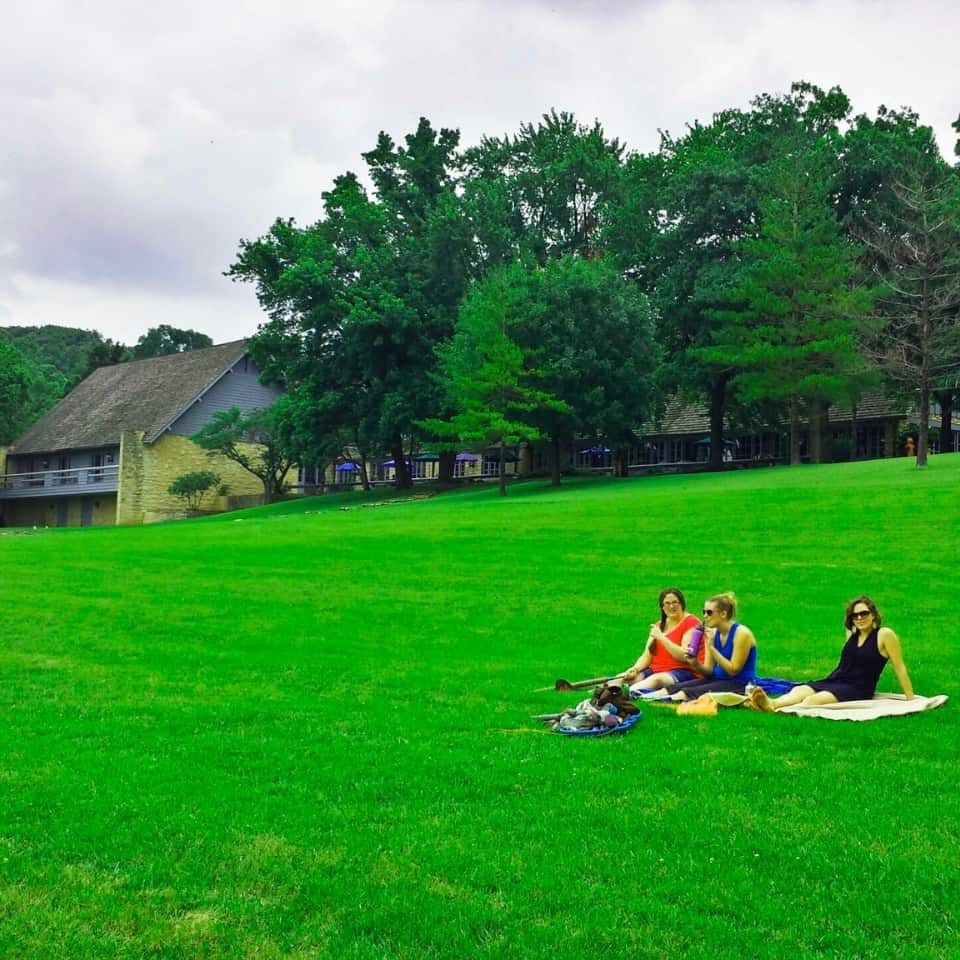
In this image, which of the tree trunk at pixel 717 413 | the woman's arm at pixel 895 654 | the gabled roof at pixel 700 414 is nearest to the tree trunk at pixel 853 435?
the gabled roof at pixel 700 414

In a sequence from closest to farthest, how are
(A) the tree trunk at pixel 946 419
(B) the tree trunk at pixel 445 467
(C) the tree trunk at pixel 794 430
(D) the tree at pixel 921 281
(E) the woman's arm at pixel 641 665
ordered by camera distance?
1. (E) the woman's arm at pixel 641 665
2. (D) the tree at pixel 921 281
3. (C) the tree trunk at pixel 794 430
4. (A) the tree trunk at pixel 946 419
5. (B) the tree trunk at pixel 445 467

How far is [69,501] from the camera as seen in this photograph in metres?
63.7

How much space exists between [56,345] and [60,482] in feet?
Result: 201

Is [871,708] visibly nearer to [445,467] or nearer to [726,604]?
[726,604]

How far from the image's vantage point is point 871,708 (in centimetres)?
970

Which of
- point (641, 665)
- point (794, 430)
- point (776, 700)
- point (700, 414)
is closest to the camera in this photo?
point (776, 700)

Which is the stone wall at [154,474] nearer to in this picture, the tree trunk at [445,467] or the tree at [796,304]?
the tree trunk at [445,467]

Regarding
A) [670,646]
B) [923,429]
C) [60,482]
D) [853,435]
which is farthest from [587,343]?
[60,482]

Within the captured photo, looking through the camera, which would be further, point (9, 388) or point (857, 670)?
point (9, 388)

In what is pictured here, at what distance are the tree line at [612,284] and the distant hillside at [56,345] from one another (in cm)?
5626

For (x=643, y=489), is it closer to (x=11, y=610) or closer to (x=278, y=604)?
(x=278, y=604)

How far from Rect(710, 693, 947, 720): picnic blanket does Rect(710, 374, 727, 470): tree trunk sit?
139ft

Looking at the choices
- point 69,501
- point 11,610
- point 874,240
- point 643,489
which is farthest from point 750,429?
point 11,610

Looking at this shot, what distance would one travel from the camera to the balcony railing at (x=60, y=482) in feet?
197
